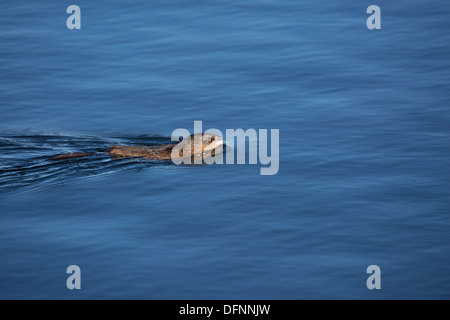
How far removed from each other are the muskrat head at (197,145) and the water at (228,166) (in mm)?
350

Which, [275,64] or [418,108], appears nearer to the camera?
[418,108]

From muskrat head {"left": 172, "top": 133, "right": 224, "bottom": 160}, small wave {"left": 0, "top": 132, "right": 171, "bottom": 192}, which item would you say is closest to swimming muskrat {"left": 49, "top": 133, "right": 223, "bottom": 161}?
muskrat head {"left": 172, "top": 133, "right": 224, "bottom": 160}

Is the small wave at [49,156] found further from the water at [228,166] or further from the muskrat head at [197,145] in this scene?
the muskrat head at [197,145]

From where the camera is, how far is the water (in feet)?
34.0

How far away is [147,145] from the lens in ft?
49.4

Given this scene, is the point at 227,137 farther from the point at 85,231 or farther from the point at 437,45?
the point at 437,45

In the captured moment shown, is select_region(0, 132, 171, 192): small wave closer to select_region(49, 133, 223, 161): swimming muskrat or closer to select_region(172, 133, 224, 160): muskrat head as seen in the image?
select_region(49, 133, 223, 161): swimming muskrat

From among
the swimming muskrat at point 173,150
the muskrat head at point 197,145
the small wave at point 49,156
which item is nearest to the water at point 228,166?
the small wave at point 49,156

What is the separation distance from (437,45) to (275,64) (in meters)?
4.01

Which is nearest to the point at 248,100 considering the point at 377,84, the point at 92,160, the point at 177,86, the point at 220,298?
the point at 177,86

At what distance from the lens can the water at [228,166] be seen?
1037 centimetres

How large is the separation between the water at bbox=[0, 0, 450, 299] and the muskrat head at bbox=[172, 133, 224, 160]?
1.15ft
